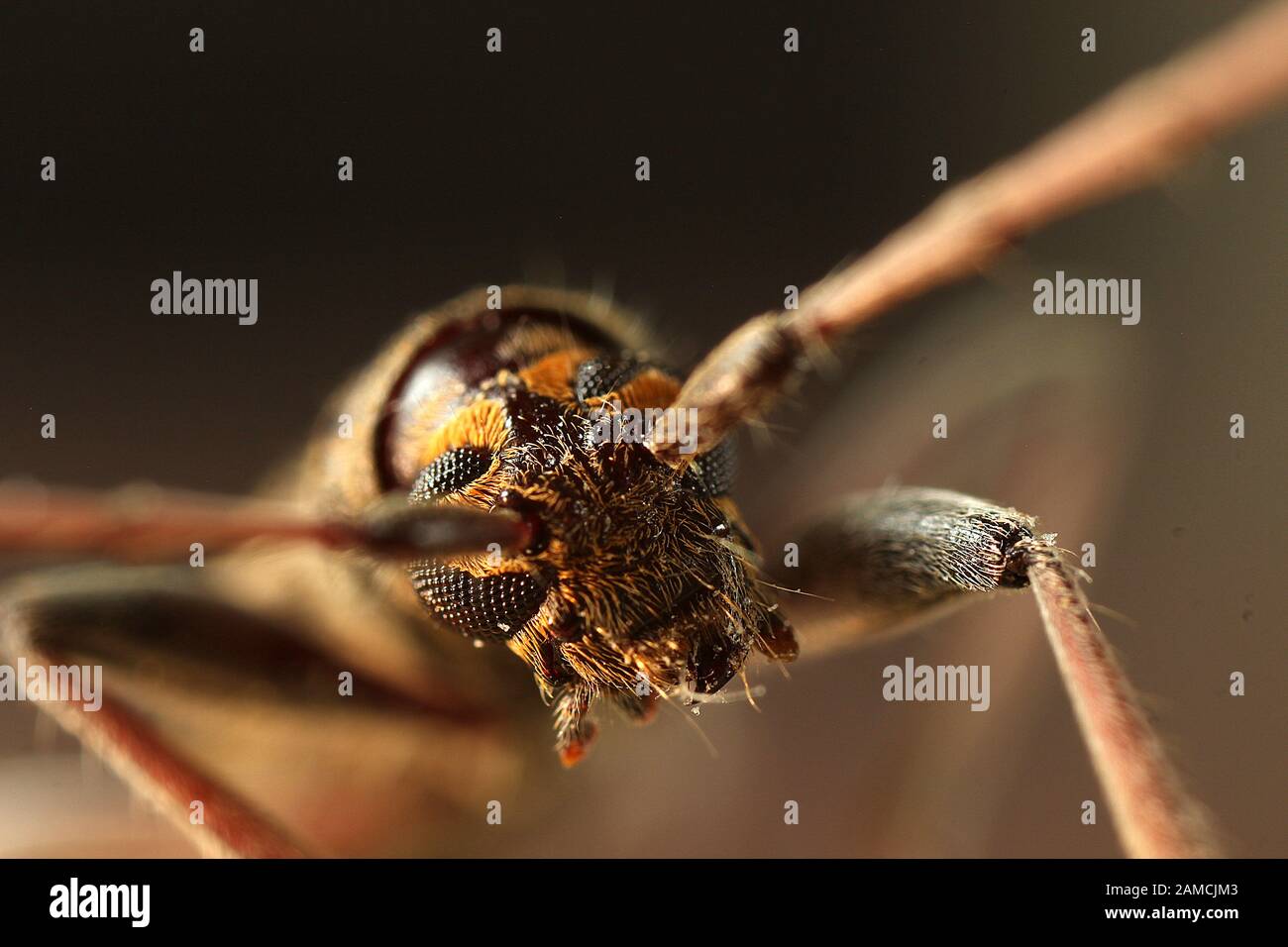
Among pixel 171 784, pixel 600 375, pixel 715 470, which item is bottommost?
pixel 171 784

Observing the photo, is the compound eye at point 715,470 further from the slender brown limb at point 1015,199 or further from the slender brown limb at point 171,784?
the slender brown limb at point 171,784

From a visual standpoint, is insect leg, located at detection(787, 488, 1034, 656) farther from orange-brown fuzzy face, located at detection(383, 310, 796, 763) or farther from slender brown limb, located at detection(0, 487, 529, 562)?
slender brown limb, located at detection(0, 487, 529, 562)

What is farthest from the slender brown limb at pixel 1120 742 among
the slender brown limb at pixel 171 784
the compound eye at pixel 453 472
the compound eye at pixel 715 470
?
the slender brown limb at pixel 171 784

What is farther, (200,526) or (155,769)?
(155,769)

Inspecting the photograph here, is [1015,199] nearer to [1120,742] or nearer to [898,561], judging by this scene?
[1120,742]

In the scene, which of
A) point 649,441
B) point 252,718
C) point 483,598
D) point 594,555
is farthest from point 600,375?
point 252,718
